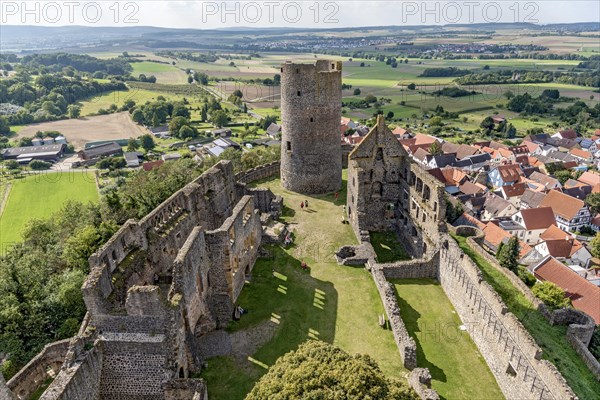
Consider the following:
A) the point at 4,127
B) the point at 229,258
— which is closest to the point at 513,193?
the point at 229,258

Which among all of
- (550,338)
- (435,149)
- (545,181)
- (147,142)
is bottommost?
(550,338)

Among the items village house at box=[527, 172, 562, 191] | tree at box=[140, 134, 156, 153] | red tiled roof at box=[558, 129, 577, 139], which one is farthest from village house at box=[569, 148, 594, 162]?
tree at box=[140, 134, 156, 153]

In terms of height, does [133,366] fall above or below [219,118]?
below

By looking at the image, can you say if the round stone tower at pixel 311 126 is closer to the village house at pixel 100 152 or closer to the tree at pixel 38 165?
the tree at pixel 38 165

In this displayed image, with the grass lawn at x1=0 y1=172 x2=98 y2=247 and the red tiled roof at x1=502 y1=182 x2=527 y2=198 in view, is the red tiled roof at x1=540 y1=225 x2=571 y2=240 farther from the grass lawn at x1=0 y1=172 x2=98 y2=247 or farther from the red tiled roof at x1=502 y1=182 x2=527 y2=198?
the grass lawn at x1=0 y1=172 x2=98 y2=247

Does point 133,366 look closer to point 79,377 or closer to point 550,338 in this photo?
point 79,377

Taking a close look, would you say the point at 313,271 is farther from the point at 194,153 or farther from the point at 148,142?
the point at 148,142

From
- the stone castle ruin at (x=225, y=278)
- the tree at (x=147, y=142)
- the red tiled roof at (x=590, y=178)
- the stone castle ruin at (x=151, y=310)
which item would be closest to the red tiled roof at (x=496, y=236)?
the stone castle ruin at (x=225, y=278)
